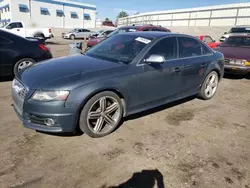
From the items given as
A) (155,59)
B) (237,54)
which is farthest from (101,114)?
(237,54)

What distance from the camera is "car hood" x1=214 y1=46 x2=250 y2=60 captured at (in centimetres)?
722

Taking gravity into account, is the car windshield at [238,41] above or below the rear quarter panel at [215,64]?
above

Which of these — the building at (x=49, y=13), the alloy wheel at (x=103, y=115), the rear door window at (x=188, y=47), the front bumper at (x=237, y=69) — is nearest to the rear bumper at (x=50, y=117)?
the alloy wheel at (x=103, y=115)

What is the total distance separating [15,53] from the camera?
19.5ft

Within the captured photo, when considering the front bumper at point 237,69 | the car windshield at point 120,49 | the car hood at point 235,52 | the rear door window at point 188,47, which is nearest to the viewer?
the car windshield at point 120,49

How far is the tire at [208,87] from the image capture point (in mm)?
5055

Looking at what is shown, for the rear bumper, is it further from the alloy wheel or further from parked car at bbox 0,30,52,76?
parked car at bbox 0,30,52,76

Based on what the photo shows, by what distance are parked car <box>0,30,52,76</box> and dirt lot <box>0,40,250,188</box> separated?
204 cm

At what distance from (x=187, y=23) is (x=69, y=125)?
37.6m

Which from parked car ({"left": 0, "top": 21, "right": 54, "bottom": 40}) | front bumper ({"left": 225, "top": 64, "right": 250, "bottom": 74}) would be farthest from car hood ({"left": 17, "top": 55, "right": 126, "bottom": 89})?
parked car ({"left": 0, "top": 21, "right": 54, "bottom": 40})

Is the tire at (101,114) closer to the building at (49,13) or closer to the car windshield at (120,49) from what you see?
the car windshield at (120,49)

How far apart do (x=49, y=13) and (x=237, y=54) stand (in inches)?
1622

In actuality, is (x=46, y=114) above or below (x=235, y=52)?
below

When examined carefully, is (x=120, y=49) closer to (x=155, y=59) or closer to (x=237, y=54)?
(x=155, y=59)
